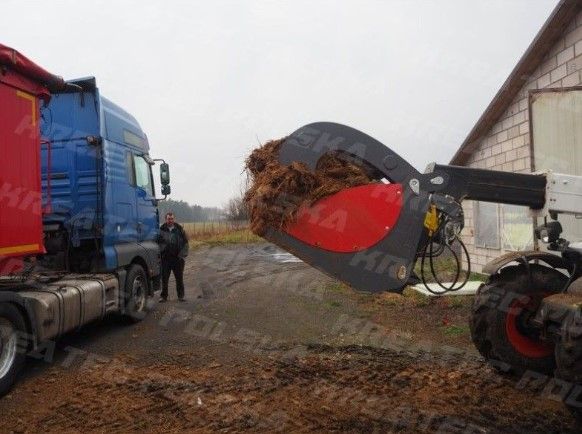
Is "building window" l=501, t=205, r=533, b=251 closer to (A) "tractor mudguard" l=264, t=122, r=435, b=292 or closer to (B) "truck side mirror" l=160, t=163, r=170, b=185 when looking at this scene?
(B) "truck side mirror" l=160, t=163, r=170, b=185

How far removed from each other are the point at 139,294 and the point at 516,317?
5744mm

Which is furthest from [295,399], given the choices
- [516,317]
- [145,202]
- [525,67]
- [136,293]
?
[525,67]

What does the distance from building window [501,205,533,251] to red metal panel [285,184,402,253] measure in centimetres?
683

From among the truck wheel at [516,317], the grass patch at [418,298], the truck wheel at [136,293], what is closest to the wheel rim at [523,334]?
the truck wheel at [516,317]

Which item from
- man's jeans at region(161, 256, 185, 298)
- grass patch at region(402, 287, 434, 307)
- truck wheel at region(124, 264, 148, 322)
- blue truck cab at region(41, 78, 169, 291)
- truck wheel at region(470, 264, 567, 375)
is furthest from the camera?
man's jeans at region(161, 256, 185, 298)

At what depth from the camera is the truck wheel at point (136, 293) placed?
7.45 m

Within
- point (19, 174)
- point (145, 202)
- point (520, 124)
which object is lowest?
point (145, 202)

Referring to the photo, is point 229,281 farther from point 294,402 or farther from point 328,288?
point 294,402

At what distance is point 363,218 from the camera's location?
3.35 metres

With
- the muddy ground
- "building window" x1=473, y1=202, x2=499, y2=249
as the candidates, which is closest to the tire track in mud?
the muddy ground

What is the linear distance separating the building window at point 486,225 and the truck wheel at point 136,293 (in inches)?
287

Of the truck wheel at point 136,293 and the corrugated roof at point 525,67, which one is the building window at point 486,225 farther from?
the truck wheel at point 136,293

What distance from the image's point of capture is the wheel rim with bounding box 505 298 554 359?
3.96 metres

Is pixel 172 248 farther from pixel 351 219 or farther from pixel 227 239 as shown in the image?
pixel 227 239
